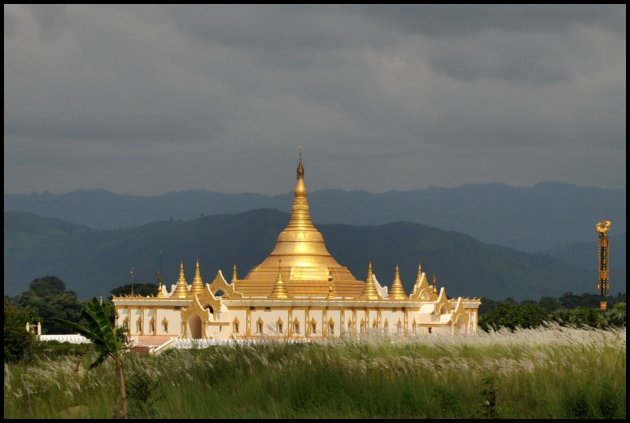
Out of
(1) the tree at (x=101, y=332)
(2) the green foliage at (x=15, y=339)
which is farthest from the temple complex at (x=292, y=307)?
(1) the tree at (x=101, y=332)

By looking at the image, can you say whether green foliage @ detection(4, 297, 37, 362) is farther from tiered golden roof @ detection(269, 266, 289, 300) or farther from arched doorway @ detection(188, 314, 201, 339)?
arched doorway @ detection(188, 314, 201, 339)

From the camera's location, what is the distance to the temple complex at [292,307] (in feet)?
224

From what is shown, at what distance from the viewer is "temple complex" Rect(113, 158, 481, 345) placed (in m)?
68.1

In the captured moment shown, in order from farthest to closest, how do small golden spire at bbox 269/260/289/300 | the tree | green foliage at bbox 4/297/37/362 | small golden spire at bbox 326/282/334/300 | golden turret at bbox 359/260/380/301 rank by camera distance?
1. golden turret at bbox 359/260/380/301
2. small golden spire at bbox 326/282/334/300
3. small golden spire at bbox 269/260/289/300
4. green foliage at bbox 4/297/37/362
5. the tree

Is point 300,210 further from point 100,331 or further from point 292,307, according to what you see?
point 100,331

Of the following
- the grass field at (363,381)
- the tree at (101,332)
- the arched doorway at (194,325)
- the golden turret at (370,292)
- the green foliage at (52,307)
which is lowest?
the grass field at (363,381)

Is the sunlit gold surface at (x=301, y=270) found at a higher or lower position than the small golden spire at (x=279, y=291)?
higher

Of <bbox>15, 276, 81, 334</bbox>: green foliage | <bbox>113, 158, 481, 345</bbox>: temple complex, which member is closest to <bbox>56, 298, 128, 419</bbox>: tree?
<bbox>113, 158, 481, 345</bbox>: temple complex

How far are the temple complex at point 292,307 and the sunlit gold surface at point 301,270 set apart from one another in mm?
45

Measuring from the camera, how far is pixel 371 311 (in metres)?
68.8

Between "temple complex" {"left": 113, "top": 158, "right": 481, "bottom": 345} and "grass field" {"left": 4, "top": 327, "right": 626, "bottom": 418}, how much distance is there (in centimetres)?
3154

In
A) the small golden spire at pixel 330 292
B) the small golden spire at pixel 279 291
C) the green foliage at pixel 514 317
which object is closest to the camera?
the small golden spire at pixel 279 291

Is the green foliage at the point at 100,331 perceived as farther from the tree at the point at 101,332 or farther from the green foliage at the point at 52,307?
the green foliage at the point at 52,307

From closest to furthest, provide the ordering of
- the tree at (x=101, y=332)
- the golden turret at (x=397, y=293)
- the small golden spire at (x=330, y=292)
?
the tree at (x=101, y=332) → the small golden spire at (x=330, y=292) → the golden turret at (x=397, y=293)
